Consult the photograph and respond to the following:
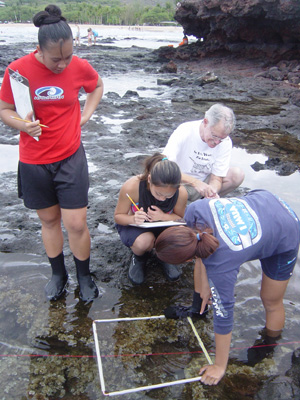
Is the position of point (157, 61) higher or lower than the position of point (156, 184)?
lower

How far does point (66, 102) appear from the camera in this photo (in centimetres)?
227

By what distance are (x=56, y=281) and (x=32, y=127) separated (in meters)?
1.22

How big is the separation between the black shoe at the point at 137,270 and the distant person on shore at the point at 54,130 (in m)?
0.45

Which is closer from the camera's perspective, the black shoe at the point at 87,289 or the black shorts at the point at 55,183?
the black shorts at the point at 55,183

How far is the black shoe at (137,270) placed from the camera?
291 cm

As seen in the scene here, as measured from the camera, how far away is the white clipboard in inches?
81.4

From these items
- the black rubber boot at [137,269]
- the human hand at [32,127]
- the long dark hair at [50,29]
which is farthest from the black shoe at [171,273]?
the long dark hair at [50,29]

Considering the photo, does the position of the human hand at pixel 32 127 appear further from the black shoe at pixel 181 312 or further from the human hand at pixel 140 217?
the black shoe at pixel 181 312

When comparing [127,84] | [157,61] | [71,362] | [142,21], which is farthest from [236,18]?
[142,21]

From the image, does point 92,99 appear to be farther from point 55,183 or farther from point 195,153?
point 195,153

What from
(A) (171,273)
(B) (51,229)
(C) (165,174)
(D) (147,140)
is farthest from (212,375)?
(D) (147,140)

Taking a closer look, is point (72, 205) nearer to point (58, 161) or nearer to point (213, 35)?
point (58, 161)

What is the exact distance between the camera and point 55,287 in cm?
272

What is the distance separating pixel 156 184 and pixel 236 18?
1673 centimetres
